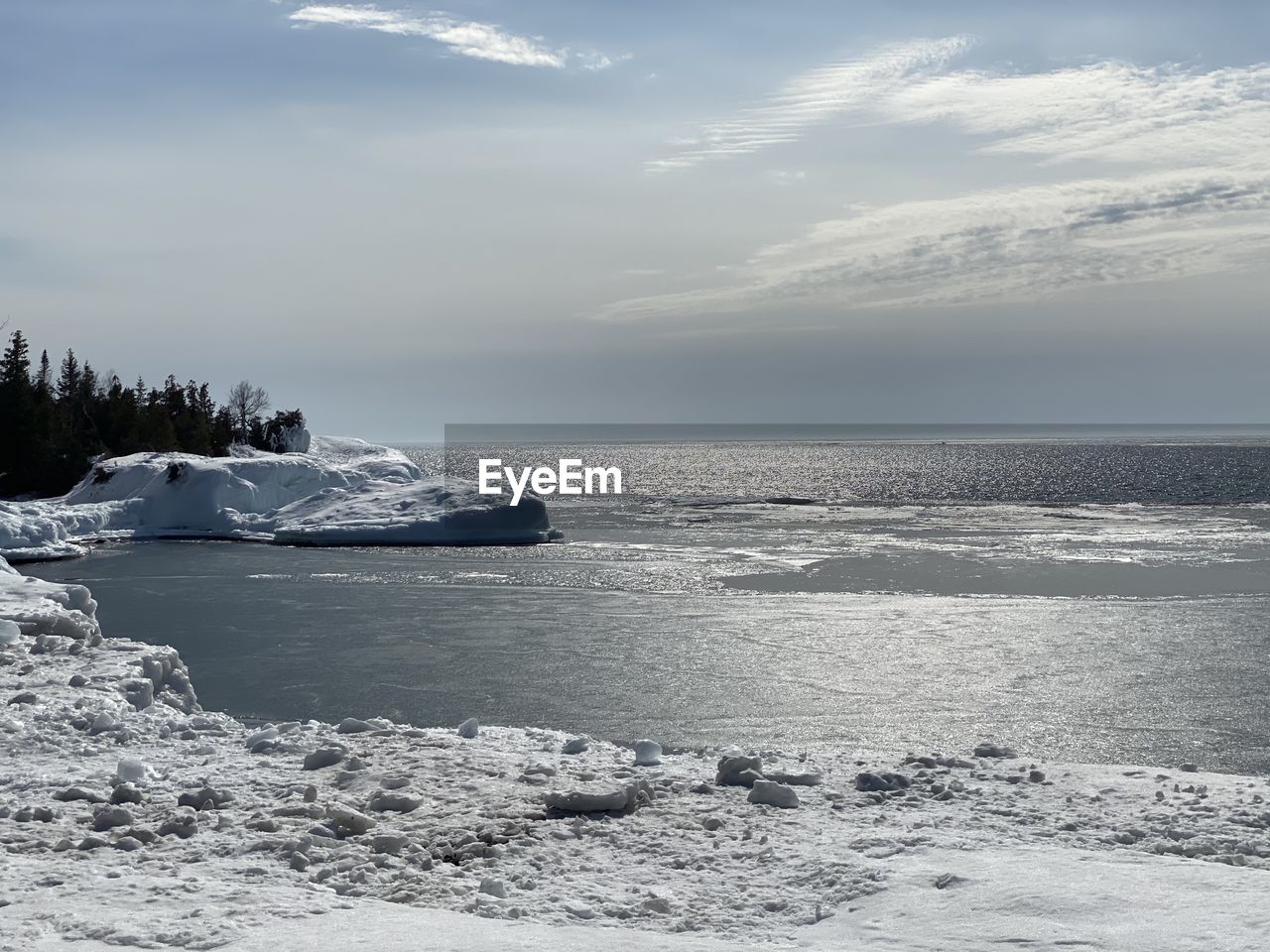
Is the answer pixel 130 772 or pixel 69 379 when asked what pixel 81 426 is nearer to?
pixel 69 379

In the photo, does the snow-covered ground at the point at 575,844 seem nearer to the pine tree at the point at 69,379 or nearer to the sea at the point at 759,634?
the sea at the point at 759,634

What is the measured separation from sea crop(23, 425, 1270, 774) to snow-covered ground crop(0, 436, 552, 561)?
2.00 m

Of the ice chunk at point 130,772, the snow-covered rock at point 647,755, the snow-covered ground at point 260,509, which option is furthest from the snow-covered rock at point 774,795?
the snow-covered ground at point 260,509

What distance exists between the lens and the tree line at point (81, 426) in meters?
52.2

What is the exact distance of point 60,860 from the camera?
20.7 ft

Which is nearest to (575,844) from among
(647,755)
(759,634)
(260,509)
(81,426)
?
(647,755)

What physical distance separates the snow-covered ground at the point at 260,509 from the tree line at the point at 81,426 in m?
12.3

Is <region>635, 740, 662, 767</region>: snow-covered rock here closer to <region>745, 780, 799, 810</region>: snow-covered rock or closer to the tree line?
<region>745, 780, 799, 810</region>: snow-covered rock

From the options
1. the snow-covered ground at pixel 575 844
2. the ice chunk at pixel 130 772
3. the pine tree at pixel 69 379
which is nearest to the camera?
the snow-covered ground at pixel 575 844

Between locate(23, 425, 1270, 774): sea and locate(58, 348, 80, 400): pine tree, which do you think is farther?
locate(58, 348, 80, 400): pine tree

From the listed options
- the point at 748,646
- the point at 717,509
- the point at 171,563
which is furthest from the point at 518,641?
the point at 717,509

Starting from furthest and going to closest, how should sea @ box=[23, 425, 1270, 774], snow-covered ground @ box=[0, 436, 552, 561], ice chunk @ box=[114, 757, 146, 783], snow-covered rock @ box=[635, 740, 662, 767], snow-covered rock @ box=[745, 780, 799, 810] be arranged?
snow-covered ground @ box=[0, 436, 552, 561], sea @ box=[23, 425, 1270, 774], snow-covered rock @ box=[635, 740, 662, 767], ice chunk @ box=[114, 757, 146, 783], snow-covered rock @ box=[745, 780, 799, 810]

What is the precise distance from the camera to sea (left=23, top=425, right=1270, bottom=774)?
1161 centimetres

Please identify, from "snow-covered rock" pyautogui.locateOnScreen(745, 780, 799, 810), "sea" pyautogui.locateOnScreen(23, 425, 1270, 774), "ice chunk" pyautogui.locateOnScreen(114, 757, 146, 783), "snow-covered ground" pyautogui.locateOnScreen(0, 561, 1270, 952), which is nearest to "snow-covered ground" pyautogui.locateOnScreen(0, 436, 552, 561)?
"sea" pyautogui.locateOnScreen(23, 425, 1270, 774)
